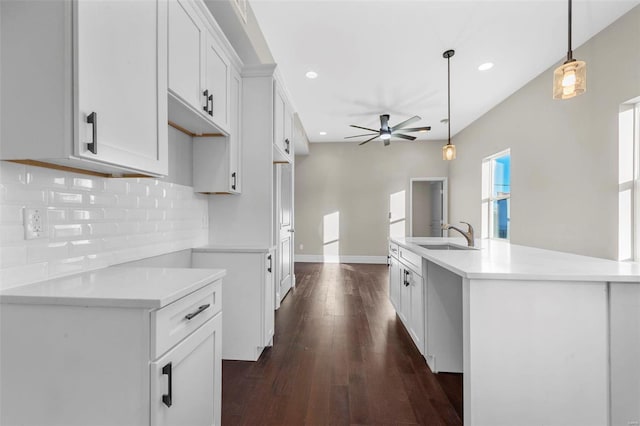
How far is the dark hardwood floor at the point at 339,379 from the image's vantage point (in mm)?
1620

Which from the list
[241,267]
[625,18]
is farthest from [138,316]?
[625,18]

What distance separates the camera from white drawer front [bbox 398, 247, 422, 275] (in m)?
2.19

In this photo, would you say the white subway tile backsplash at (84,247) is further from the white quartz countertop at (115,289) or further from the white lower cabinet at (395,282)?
the white lower cabinet at (395,282)

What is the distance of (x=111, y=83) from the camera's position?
1.07 m

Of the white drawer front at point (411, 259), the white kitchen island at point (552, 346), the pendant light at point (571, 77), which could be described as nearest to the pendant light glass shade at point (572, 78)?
the pendant light at point (571, 77)

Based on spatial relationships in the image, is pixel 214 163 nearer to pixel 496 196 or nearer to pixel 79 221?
pixel 79 221

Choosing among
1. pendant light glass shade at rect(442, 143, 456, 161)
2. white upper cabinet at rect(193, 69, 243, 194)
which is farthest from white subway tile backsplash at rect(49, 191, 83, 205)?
pendant light glass shade at rect(442, 143, 456, 161)

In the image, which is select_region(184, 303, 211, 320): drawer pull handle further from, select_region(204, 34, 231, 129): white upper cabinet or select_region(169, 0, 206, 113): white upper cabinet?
select_region(204, 34, 231, 129): white upper cabinet

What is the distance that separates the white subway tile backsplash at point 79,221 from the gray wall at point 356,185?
4925mm

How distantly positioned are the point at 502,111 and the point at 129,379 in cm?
542

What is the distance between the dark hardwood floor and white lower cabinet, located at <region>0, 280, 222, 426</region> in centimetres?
85

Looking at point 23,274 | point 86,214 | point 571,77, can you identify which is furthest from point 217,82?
point 571,77

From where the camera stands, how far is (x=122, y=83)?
3.67ft

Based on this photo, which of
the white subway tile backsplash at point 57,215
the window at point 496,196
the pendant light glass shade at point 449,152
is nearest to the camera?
the white subway tile backsplash at point 57,215
